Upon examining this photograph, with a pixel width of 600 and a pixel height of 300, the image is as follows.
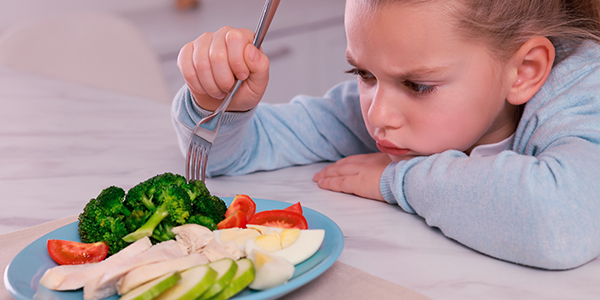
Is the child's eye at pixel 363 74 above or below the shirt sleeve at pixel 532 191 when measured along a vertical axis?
Answer: above

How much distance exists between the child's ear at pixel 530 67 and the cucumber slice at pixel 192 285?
71cm

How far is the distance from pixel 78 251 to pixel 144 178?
0.48 metres

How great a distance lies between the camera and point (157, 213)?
27.5 inches

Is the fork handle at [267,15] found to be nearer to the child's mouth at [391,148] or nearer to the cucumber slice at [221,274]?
the child's mouth at [391,148]

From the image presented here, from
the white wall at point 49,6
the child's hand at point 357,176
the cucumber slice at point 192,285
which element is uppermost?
the white wall at point 49,6

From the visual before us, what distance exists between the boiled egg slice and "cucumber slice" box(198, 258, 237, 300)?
68mm

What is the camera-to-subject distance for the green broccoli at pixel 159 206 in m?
0.69

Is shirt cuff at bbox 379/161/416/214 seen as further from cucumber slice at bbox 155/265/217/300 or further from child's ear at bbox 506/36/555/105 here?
cucumber slice at bbox 155/265/217/300

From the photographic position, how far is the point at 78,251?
2.24 ft

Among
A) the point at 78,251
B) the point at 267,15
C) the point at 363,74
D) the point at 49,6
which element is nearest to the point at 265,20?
the point at 267,15

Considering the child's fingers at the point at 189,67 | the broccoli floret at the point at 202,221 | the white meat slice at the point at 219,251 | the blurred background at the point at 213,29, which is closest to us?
the white meat slice at the point at 219,251

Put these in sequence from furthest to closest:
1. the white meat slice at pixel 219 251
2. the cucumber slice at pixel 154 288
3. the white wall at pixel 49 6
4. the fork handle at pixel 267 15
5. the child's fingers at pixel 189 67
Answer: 1. the white wall at pixel 49 6
2. the child's fingers at pixel 189 67
3. the fork handle at pixel 267 15
4. the white meat slice at pixel 219 251
5. the cucumber slice at pixel 154 288

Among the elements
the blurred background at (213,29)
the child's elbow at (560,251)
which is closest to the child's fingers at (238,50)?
the child's elbow at (560,251)

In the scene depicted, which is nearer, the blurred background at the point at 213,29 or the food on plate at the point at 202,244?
the food on plate at the point at 202,244
